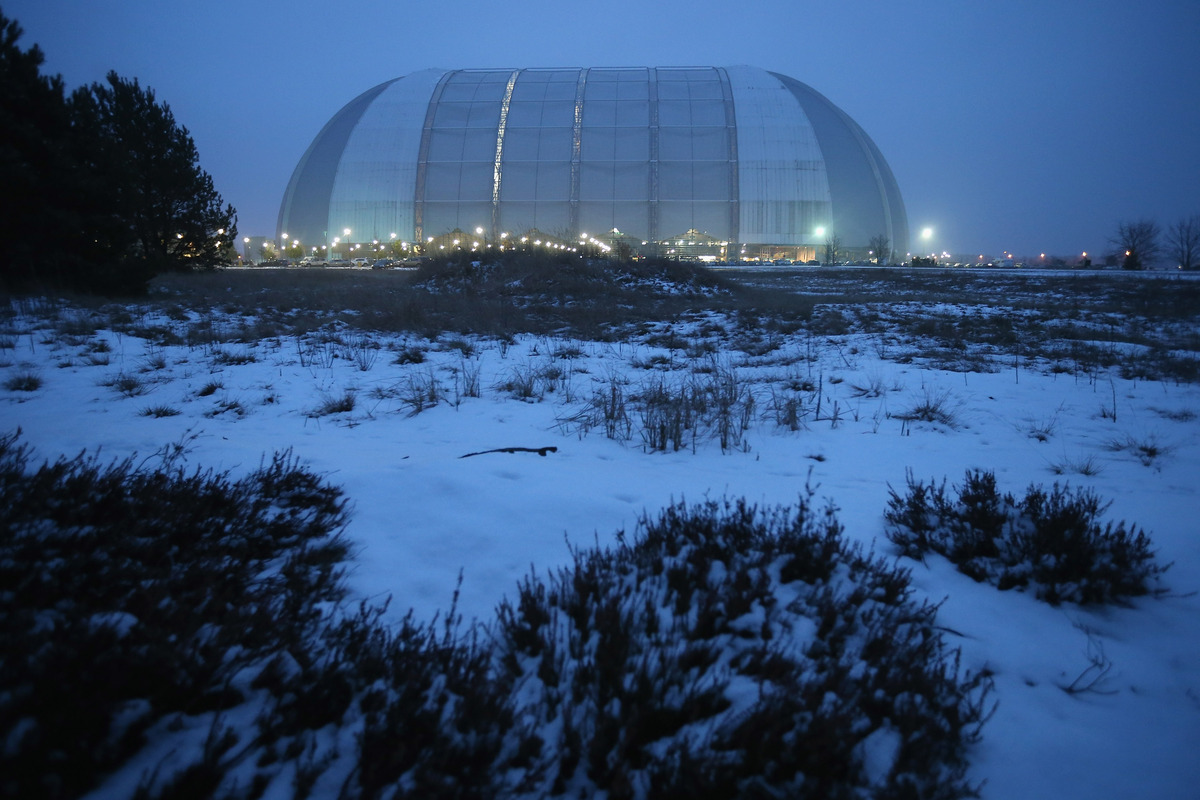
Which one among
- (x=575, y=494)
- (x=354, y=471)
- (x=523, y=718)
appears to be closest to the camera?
(x=523, y=718)

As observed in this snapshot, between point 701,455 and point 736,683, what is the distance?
2783 millimetres

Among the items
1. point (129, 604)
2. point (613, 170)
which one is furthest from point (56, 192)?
point (613, 170)

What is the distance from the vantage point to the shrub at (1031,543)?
250cm

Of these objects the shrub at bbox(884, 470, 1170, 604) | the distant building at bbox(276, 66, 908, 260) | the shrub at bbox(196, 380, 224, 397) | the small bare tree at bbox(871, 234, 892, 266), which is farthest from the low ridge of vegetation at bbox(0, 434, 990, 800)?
the small bare tree at bbox(871, 234, 892, 266)

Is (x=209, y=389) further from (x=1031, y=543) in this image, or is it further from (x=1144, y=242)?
(x=1144, y=242)

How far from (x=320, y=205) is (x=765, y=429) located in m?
50.8

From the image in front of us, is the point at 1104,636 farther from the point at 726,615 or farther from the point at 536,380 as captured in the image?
the point at 536,380

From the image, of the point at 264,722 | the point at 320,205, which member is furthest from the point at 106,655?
the point at 320,205

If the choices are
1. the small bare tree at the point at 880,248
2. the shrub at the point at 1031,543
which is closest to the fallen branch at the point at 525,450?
the shrub at the point at 1031,543

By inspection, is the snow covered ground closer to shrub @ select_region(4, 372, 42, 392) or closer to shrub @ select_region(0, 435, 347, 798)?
shrub @ select_region(4, 372, 42, 392)

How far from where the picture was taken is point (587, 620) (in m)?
1.95

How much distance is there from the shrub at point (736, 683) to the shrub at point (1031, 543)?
727 mm

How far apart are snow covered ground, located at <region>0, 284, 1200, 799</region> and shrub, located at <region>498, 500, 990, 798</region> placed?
0.29m

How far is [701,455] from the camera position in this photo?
14.7 feet
